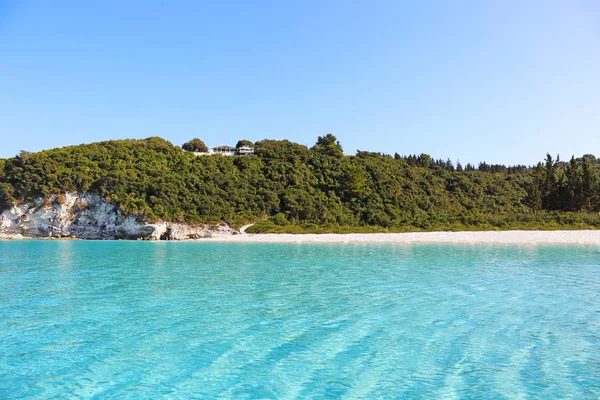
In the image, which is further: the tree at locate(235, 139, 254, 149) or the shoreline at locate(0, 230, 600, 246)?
the tree at locate(235, 139, 254, 149)

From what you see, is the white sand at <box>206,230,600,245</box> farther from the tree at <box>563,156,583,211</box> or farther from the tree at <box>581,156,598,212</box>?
the tree at <box>581,156,598,212</box>

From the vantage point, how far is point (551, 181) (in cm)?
6925

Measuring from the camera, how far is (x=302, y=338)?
962cm

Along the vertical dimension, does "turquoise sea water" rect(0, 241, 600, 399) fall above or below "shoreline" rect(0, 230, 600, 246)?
below

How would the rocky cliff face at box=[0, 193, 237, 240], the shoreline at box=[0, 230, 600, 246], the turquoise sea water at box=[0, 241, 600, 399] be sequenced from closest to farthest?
the turquoise sea water at box=[0, 241, 600, 399] < the shoreline at box=[0, 230, 600, 246] < the rocky cliff face at box=[0, 193, 237, 240]

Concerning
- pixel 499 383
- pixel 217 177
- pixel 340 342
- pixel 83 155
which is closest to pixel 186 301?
pixel 340 342

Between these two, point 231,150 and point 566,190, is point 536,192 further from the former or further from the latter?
point 231,150

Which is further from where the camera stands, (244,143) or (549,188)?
(244,143)

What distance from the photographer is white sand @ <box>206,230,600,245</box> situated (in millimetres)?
48594

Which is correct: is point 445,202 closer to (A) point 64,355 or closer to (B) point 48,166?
(B) point 48,166

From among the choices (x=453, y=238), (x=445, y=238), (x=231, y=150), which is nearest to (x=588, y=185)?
(x=453, y=238)

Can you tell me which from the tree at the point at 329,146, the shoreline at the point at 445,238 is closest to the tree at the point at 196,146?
the tree at the point at 329,146

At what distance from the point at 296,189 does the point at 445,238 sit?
3307 centimetres

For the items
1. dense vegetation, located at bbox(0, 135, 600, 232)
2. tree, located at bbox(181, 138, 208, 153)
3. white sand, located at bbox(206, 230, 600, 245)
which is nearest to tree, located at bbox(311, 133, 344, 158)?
dense vegetation, located at bbox(0, 135, 600, 232)
